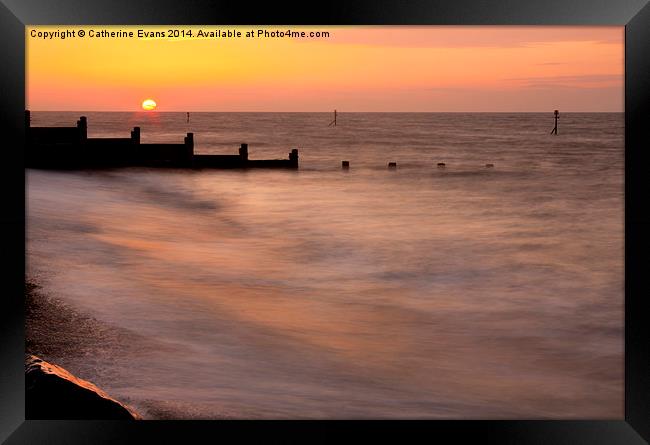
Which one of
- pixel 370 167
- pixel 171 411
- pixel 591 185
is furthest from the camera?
A: pixel 370 167

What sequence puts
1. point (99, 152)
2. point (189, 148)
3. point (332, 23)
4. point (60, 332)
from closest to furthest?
point (332, 23), point (60, 332), point (99, 152), point (189, 148)

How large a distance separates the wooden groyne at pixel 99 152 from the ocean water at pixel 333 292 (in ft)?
1.55

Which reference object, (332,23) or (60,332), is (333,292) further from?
(332,23)

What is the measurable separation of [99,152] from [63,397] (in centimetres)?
1571

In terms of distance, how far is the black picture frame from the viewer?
3.26 meters

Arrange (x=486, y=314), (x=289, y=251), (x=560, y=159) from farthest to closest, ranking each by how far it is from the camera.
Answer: (x=560, y=159) < (x=289, y=251) < (x=486, y=314)

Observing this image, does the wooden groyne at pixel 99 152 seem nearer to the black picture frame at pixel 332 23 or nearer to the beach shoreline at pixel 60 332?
the beach shoreline at pixel 60 332

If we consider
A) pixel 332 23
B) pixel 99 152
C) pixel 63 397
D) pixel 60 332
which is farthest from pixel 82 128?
pixel 332 23

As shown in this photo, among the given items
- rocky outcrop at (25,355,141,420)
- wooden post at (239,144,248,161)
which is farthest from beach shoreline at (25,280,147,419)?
wooden post at (239,144,248,161)

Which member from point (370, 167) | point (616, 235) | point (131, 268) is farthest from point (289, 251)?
point (370, 167)

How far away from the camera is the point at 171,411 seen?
5059mm

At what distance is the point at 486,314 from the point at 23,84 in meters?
6.16

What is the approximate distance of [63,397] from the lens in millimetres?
4039

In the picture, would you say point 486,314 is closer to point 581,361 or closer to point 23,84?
point 581,361
